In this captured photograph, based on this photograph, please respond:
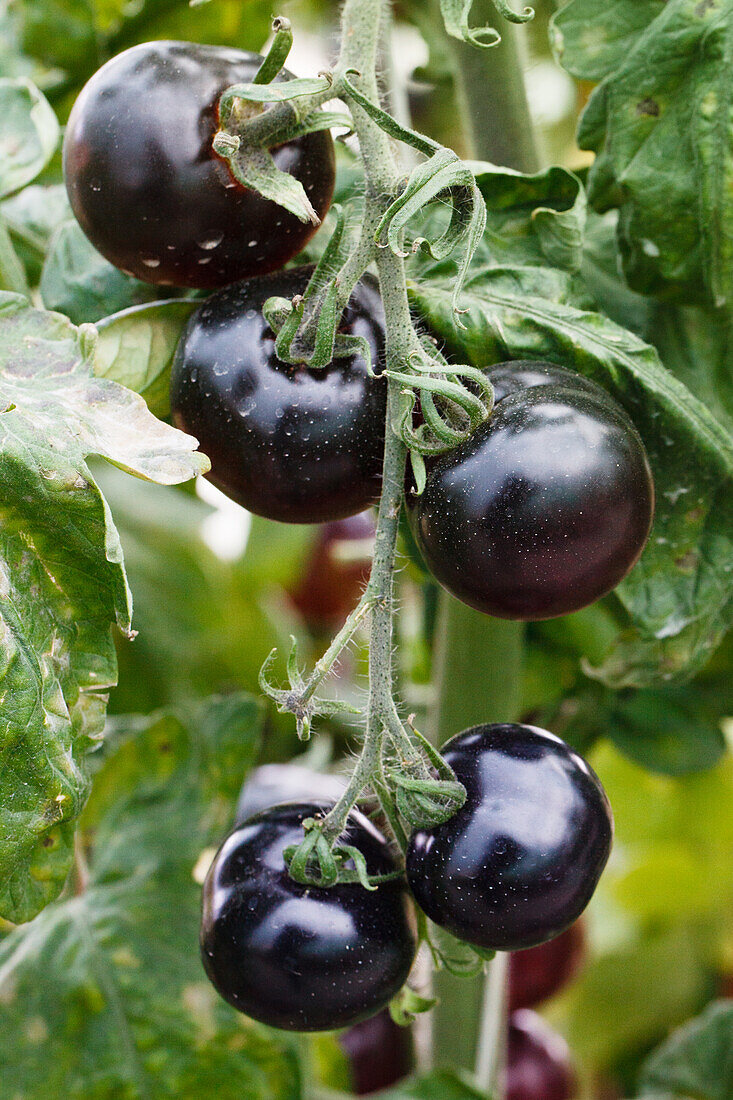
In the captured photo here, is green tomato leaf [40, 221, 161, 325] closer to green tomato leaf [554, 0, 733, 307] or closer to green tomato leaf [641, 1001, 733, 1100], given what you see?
green tomato leaf [554, 0, 733, 307]

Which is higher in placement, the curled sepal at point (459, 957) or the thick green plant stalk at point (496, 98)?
the thick green plant stalk at point (496, 98)

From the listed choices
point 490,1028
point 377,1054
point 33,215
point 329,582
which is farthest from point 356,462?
point 329,582

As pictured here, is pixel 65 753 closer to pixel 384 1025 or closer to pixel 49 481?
pixel 49 481

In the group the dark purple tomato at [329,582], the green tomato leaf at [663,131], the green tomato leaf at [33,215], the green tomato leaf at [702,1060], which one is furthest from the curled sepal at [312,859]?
the dark purple tomato at [329,582]

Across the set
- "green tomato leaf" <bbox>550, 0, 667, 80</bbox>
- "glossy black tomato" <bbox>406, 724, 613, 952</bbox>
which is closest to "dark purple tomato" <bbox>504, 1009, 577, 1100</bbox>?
"glossy black tomato" <bbox>406, 724, 613, 952</bbox>

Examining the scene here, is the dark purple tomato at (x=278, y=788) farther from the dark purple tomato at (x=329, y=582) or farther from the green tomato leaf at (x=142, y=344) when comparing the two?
the dark purple tomato at (x=329, y=582)

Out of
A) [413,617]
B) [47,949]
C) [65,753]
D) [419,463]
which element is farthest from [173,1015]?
[413,617]
